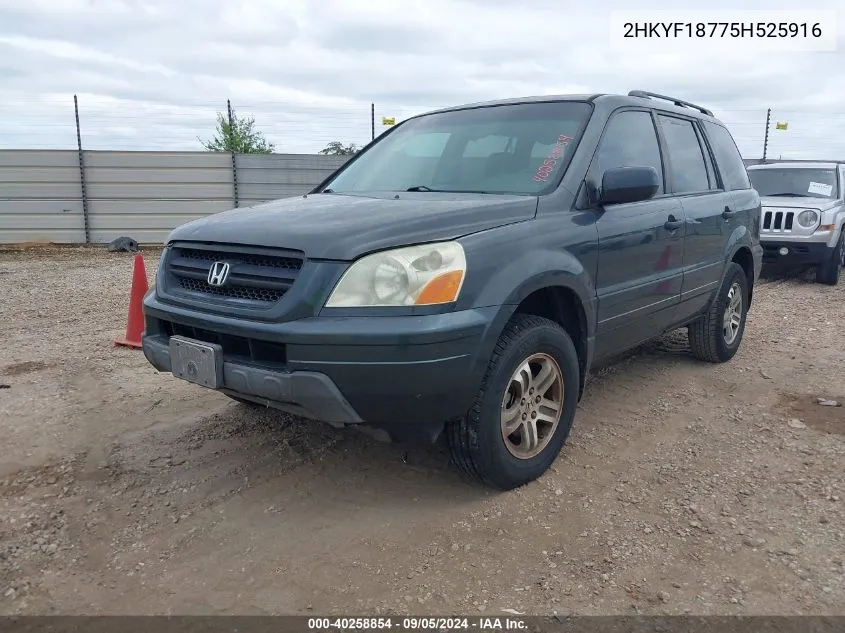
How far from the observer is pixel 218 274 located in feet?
9.73

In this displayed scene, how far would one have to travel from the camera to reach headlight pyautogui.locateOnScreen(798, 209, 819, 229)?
9.12 meters

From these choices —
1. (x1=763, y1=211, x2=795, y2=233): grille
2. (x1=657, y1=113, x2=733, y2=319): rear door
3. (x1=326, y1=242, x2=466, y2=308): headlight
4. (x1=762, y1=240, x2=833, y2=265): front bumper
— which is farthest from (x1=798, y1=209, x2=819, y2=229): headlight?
(x1=326, y1=242, x2=466, y2=308): headlight

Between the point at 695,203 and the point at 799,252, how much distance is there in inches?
226

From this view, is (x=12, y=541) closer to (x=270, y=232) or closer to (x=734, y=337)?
(x=270, y=232)

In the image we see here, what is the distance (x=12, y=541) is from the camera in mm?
2766

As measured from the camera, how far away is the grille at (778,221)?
30.5 ft

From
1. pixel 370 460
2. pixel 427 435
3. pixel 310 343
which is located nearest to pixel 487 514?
pixel 427 435

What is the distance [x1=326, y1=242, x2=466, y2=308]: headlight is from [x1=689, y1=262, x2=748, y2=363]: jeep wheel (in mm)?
3034

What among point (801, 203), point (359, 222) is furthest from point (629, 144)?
point (801, 203)

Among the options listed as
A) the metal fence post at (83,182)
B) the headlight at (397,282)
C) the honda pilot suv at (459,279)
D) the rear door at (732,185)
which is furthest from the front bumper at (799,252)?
the metal fence post at (83,182)

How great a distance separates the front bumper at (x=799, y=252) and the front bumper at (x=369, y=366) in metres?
7.95

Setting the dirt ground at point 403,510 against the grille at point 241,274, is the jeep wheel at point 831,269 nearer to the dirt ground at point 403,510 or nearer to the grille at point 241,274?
the dirt ground at point 403,510

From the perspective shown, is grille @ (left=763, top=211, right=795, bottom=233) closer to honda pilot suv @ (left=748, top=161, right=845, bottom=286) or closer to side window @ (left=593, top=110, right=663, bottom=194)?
honda pilot suv @ (left=748, top=161, right=845, bottom=286)

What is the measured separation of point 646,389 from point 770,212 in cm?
603
